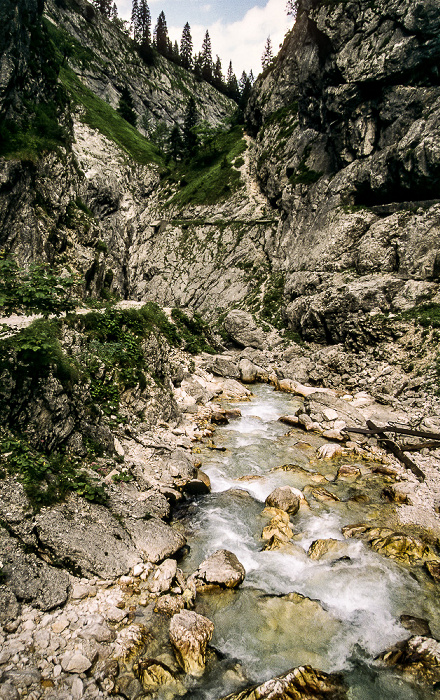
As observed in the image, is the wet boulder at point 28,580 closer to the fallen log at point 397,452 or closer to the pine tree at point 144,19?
the fallen log at point 397,452

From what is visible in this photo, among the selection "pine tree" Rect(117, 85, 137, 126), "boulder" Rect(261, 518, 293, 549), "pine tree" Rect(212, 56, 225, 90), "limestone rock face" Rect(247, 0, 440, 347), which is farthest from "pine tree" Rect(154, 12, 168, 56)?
"boulder" Rect(261, 518, 293, 549)

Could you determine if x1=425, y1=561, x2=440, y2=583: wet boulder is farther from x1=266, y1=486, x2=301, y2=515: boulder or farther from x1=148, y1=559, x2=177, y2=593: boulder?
x1=148, y1=559, x2=177, y2=593: boulder

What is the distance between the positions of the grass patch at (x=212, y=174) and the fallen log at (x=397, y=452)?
45.5 meters

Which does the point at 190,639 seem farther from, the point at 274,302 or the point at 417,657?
the point at 274,302

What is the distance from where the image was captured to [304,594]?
741cm

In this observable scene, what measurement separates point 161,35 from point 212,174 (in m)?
82.7

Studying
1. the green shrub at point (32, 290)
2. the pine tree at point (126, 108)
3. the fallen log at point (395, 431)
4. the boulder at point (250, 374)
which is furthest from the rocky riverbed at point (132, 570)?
the pine tree at point (126, 108)

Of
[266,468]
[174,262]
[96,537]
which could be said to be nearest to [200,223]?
[174,262]

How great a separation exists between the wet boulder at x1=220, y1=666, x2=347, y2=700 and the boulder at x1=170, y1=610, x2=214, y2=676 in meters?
0.68

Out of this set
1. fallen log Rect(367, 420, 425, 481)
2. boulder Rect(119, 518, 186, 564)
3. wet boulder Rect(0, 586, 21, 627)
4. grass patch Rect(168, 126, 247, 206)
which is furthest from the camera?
grass patch Rect(168, 126, 247, 206)

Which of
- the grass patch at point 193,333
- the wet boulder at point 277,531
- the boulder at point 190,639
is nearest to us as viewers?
the boulder at point 190,639

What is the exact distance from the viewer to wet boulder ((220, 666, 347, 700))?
527 centimetres

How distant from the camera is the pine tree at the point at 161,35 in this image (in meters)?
104

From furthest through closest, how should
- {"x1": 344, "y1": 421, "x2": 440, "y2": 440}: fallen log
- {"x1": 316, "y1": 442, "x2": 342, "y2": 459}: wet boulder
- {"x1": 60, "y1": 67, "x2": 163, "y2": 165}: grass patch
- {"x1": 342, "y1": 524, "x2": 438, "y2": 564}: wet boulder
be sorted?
{"x1": 60, "y1": 67, "x2": 163, "y2": 165}: grass patch
{"x1": 316, "y1": 442, "x2": 342, "y2": 459}: wet boulder
{"x1": 344, "y1": 421, "x2": 440, "y2": 440}: fallen log
{"x1": 342, "y1": 524, "x2": 438, "y2": 564}: wet boulder
